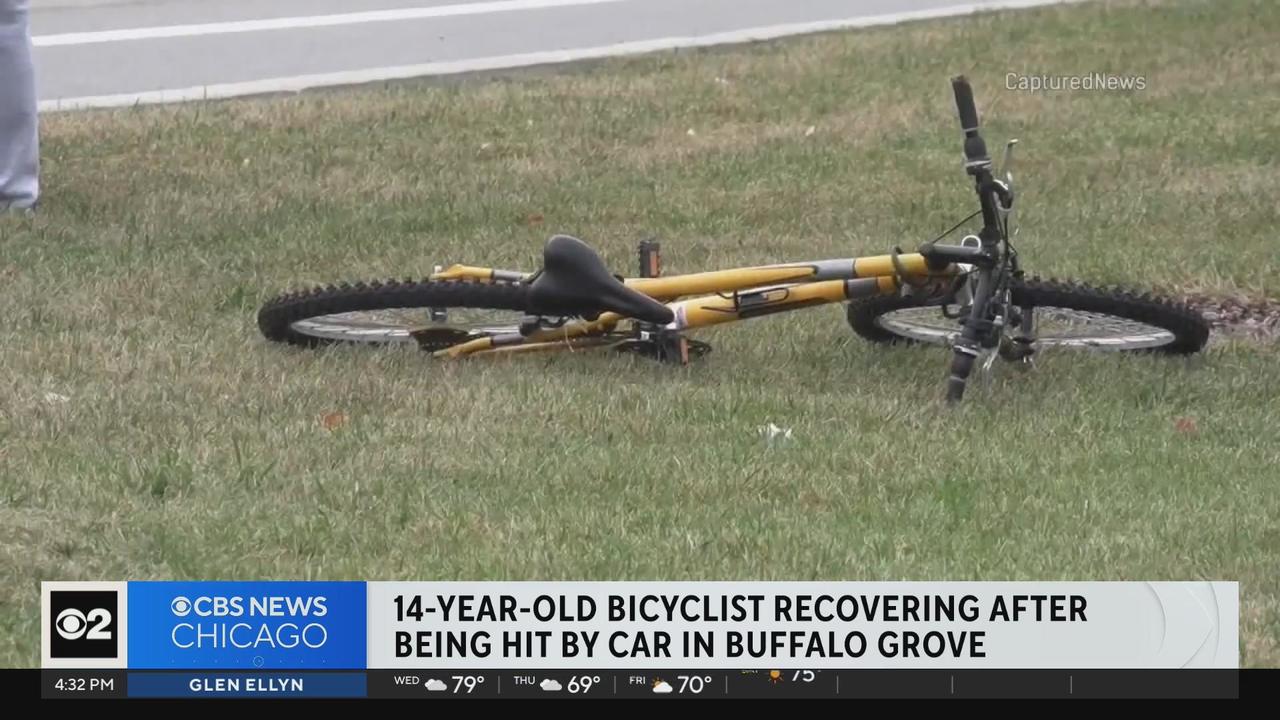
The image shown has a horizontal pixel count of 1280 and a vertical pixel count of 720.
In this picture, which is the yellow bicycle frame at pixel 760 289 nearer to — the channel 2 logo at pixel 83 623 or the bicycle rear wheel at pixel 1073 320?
the bicycle rear wheel at pixel 1073 320

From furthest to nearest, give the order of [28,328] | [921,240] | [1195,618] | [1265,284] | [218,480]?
1. [921,240]
2. [1265,284]
3. [28,328]
4. [218,480]
5. [1195,618]

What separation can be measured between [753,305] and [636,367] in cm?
41

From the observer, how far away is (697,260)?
854 cm

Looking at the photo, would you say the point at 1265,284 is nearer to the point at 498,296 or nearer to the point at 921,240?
the point at 921,240

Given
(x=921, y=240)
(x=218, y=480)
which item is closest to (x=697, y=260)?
(x=921, y=240)

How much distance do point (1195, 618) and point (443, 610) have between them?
150 cm

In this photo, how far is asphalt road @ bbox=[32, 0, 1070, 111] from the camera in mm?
12789

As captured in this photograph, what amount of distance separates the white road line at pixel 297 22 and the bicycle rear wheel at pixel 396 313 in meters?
7.66

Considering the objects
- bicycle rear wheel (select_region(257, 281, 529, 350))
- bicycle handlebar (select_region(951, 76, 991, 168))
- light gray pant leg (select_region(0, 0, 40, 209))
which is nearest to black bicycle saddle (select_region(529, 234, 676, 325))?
bicycle rear wheel (select_region(257, 281, 529, 350))

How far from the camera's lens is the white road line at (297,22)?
14102mm

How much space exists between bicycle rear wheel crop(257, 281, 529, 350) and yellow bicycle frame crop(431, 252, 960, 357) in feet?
0.39

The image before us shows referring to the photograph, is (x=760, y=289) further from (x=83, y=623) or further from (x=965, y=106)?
(x=83, y=623)

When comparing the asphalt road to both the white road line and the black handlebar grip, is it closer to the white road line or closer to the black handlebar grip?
the white road line

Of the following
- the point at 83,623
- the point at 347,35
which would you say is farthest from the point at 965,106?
the point at 347,35
